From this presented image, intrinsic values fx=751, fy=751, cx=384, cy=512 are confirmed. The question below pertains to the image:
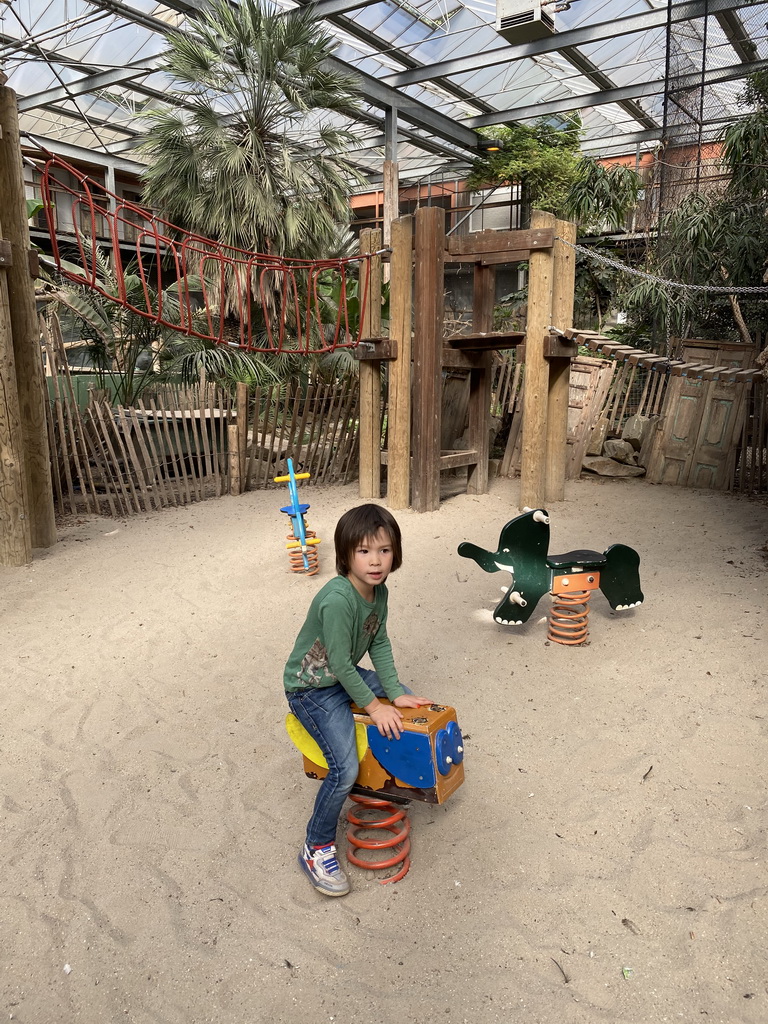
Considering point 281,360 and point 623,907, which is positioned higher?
point 281,360

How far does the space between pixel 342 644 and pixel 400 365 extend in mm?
5289

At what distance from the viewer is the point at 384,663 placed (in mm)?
2412

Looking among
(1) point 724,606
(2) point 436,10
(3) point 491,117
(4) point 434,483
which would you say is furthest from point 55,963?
(3) point 491,117

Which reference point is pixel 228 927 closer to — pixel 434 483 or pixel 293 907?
pixel 293 907

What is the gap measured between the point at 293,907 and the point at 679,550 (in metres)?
4.45

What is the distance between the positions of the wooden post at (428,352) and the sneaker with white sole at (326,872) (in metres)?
5.06

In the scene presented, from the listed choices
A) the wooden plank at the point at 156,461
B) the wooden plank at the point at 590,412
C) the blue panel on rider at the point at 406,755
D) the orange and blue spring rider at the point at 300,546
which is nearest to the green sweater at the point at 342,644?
the blue panel on rider at the point at 406,755

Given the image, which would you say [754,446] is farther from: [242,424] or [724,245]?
[242,424]

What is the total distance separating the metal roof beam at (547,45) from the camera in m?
12.5

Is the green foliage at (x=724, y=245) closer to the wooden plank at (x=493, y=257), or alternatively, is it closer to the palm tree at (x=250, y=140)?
the wooden plank at (x=493, y=257)

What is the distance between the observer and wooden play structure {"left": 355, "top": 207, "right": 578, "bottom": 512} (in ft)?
22.7

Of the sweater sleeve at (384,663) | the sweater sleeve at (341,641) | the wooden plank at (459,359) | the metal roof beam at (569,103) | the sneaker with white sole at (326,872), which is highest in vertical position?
the metal roof beam at (569,103)

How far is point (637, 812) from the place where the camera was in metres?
2.65

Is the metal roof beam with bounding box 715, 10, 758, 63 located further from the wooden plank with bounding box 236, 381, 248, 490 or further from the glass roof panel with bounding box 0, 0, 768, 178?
the wooden plank with bounding box 236, 381, 248, 490
